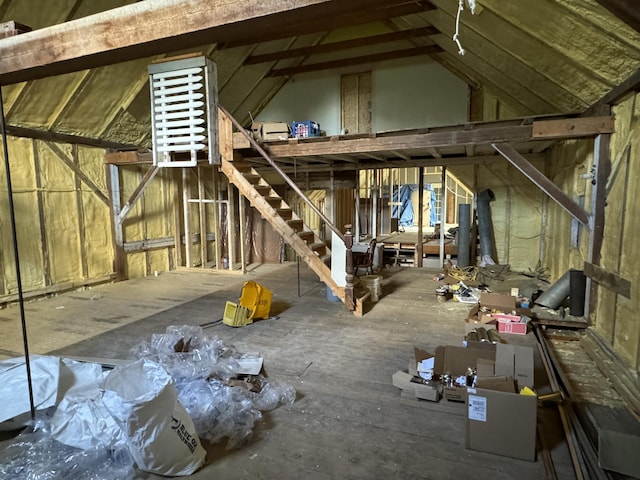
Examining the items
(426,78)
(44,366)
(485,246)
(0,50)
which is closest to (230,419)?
(44,366)

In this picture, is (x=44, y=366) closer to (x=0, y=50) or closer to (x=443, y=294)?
(x=0, y=50)

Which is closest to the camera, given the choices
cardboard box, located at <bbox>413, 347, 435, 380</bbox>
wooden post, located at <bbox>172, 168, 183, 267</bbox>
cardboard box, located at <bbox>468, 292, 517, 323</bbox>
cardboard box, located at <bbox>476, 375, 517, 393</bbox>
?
cardboard box, located at <bbox>476, 375, 517, 393</bbox>

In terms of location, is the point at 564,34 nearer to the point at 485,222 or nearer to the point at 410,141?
the point at 410,141

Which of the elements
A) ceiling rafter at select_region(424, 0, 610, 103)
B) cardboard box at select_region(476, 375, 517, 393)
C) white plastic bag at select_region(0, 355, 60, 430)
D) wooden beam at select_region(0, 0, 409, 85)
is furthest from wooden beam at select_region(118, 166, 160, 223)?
cardboard box at select_region(476, 375, 517, 393)

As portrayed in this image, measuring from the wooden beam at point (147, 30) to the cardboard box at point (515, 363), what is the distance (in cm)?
244

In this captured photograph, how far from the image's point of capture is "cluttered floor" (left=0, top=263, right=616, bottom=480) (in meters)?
2.14

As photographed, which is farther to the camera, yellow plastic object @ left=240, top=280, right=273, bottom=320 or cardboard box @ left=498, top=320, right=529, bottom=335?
yellow plastic object @ left=240, top=280, right=273, bottom=320

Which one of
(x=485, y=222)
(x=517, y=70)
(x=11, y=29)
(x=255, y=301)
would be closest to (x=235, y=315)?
(x=255, y=301)

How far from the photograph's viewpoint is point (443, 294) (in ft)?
17.8

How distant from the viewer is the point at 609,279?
373 cm

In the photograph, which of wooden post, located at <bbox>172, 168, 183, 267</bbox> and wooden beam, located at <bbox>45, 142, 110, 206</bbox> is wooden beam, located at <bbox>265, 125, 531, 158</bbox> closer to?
wooden post, located at <bbox>172, 168, 183, 267</bbox>

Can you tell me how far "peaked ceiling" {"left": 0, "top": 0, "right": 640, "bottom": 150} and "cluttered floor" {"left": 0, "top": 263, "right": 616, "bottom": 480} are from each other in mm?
2180

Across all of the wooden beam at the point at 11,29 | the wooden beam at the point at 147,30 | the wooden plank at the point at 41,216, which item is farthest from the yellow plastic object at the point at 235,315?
the wooden plank at the point at 41,216

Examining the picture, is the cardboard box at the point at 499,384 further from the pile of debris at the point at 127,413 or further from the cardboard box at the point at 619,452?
the pile of debris at the point at 127,413
